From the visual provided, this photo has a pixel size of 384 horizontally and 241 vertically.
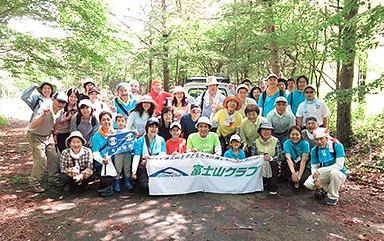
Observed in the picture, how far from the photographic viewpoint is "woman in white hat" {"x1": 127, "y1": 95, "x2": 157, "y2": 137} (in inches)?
242

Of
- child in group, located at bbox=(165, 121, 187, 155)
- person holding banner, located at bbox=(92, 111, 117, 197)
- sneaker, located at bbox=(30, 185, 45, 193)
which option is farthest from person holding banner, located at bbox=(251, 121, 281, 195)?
sneaker, located at bbox=(30, 185, 45, 193)

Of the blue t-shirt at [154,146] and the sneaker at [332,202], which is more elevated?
the blue t-shirt at [154,146]

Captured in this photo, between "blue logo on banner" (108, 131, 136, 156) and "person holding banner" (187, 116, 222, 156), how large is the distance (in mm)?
1162

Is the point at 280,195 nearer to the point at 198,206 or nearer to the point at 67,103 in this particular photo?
the point at 198,206

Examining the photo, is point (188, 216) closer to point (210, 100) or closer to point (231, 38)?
point (210, 100)

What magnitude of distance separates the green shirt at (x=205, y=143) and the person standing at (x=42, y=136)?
2.52 meters

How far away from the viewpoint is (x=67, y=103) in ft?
19.9

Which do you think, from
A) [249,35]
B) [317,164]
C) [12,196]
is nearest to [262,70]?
[249,35]

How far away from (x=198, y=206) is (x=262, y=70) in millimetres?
11609

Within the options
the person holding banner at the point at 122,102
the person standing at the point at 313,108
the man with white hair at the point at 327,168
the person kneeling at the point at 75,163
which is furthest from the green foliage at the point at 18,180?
the person standing at the point at 313,108

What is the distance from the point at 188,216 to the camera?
4539 millimetres

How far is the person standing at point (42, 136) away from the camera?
5571 millimetres

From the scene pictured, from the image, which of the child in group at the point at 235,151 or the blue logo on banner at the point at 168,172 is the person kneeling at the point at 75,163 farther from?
the child in group at the point at 235,151

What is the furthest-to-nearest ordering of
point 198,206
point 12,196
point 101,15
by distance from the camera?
point 101,15 → point 12,196 → point 198,206
